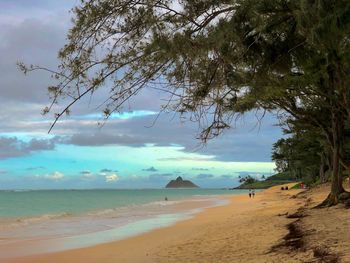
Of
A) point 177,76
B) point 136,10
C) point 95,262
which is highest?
point 136,10

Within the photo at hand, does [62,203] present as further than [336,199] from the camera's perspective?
Yes

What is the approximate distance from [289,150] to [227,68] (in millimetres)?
51401

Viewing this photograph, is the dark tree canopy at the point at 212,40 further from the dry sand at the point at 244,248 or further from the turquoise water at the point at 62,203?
the turquoise water at the point at 62,203

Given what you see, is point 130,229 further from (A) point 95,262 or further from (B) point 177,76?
(B) point 177,76

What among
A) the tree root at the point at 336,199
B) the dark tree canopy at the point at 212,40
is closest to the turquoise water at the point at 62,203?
the tree root at the point at 336,199

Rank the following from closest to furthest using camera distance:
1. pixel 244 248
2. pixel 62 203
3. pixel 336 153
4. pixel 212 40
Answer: pixel 212 40
pixel 244 248
pixel 336 153
pixel 62 203

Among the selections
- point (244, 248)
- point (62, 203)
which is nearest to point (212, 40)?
point (244, 248)

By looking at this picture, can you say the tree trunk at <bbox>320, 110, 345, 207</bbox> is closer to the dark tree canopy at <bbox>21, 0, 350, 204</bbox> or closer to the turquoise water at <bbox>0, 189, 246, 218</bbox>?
the dark tree canopy at <bbox>21, 0, 350, 204</bbox>

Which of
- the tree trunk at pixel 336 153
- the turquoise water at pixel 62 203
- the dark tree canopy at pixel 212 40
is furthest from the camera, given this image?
the turquoise water at pixel 62 203

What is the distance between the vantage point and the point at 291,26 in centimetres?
695

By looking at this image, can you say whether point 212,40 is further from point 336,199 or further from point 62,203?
point 62,203

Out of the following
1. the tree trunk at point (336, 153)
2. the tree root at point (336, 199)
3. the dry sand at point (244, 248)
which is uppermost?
the tree trunk at point (336, 153)

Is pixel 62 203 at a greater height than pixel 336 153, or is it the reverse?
pixel 336 153

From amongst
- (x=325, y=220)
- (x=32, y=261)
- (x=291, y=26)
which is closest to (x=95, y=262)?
(x=32, y=261)
